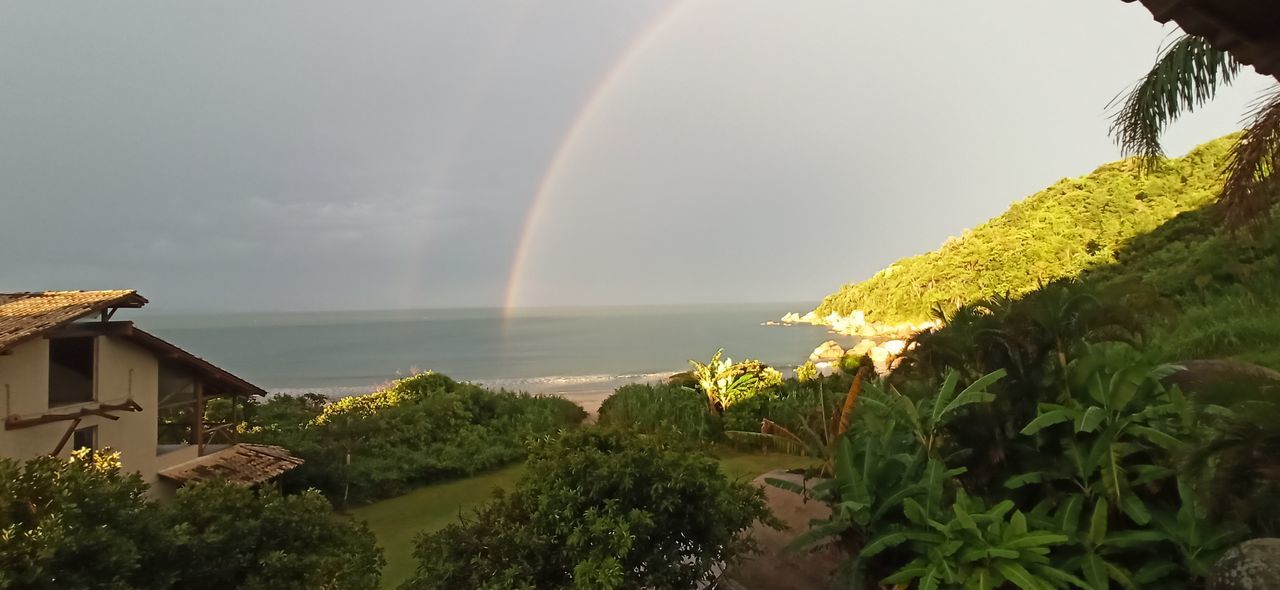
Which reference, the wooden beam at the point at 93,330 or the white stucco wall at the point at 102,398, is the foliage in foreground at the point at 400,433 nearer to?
the white stucco wall at the point at 102,398

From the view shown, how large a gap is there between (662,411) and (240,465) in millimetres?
11989

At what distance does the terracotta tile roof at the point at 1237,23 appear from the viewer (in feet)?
6.91

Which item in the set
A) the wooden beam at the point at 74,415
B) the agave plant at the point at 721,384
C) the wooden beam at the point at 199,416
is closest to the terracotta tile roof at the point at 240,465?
the wooden beam at the point at 199,416

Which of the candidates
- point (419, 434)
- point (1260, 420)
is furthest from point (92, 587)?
point (419, 434)

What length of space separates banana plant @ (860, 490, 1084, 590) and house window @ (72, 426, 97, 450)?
13934 millimetres

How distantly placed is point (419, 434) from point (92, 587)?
15384 mm

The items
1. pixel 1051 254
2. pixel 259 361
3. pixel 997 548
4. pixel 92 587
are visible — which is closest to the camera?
pixel 92 587

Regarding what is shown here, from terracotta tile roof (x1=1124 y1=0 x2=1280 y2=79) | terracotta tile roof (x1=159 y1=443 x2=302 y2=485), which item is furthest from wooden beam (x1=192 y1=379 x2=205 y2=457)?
terracotta tile roof (x1=1124 y1=0 x2=1280 y2=79)

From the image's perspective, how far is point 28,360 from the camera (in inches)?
422

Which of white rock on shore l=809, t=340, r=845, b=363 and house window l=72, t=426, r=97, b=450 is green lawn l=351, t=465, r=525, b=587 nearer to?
house window l=72, t=426, r=97, b=450

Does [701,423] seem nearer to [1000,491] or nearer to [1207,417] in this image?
[1000,491]

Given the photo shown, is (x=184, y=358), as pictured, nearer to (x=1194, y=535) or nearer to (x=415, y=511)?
(x=415, y=511)

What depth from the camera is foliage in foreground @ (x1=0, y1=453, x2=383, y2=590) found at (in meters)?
4.87

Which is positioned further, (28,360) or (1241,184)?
(28,360)
